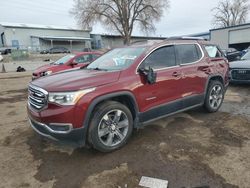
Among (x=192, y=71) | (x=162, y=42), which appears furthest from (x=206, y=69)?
(x=162, y=42)

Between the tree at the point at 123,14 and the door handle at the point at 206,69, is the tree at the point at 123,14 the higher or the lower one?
the higher one

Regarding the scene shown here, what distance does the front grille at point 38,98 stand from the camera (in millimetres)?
3290

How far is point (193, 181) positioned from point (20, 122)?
4.14 meters

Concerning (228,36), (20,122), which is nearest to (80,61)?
(20,122)

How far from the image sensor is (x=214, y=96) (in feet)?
17.8

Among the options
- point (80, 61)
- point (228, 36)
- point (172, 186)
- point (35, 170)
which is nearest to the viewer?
point (172, 186)

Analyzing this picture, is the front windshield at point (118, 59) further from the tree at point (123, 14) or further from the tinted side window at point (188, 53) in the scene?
the tree at point (123, 14)

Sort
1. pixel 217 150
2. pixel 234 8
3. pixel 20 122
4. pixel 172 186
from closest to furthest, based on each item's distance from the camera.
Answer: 1. pixel 172 186
2. pixel 217 150
3. pixel 20 122
4. pixel 234 8

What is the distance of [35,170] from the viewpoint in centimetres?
327

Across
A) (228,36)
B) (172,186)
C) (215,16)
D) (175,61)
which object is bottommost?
(172,186)

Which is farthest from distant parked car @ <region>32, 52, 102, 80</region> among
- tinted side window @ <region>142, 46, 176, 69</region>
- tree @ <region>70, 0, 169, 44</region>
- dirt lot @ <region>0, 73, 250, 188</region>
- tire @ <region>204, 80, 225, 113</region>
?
tree @ <region>70, 0, 169, 44</region>

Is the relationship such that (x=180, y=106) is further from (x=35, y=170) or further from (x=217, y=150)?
(x=35, y=170)

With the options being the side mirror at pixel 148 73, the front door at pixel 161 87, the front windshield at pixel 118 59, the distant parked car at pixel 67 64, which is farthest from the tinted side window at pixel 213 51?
the distant parked car at pixel 67 64

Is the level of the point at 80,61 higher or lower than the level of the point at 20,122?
higher
